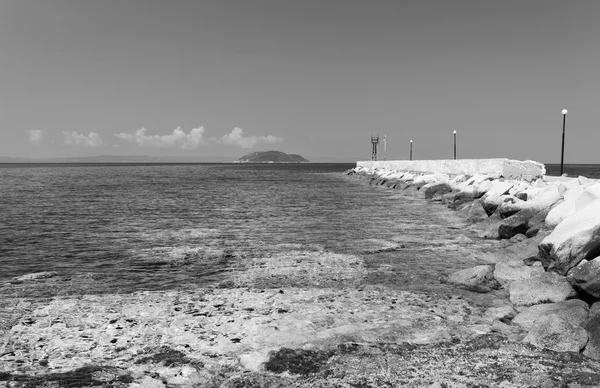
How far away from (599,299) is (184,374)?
6219 millimetres

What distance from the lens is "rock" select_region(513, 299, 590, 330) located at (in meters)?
6.48

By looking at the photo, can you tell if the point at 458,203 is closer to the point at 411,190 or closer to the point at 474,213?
the point at 474,213

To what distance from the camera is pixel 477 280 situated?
8.49 m

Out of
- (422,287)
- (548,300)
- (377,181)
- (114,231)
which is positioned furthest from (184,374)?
(377,181)

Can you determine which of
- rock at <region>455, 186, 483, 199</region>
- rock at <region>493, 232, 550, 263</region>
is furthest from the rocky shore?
rock at <region>455, 186, 483, 199</region>

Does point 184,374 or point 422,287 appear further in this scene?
point 422,287

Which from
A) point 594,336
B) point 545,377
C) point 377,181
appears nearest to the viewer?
point 545,377

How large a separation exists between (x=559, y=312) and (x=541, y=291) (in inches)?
35.7

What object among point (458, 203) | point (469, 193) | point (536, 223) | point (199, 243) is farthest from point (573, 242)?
point (469, 193)

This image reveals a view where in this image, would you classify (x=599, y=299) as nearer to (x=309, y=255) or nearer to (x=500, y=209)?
(x=309, y=255)

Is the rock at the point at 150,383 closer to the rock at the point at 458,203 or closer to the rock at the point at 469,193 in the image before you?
the rock at the point at 458,203

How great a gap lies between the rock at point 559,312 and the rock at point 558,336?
432 millimetres

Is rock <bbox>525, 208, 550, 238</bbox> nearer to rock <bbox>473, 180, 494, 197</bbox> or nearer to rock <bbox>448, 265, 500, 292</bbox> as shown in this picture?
rock <bbox>448, 265, 500, 292</bbox>

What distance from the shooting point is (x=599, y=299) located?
6.93 meters
